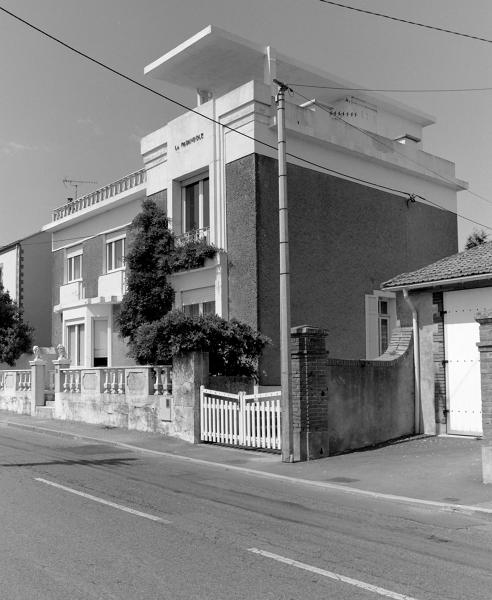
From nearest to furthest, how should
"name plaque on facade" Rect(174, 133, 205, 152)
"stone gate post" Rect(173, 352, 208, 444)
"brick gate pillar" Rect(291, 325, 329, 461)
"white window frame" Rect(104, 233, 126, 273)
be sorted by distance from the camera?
"brick gate pillar" Rect(291, 325, 329, 461) → "stone gate post" Rect(173, 352, 208, 444) → "name plaque on facade" Rect(174, 133, 205, 152) → "white window frame" Rect(104, 233, 126, 273)

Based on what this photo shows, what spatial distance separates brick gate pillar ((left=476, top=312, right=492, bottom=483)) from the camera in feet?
32.6

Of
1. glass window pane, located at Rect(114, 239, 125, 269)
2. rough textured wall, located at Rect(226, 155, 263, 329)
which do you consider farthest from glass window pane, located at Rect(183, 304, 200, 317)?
glass window pane, located at Rect(114, 239, 125, 269)

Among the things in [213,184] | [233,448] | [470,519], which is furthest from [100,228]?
[470,519]

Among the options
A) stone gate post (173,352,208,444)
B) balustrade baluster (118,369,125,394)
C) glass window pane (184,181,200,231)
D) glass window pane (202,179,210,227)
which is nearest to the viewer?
stone gate post (173,352,208,444)

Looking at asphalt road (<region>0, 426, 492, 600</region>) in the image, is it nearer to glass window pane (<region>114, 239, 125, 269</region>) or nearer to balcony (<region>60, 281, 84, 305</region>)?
glass window pane (<region>114, 239, 125, 269</region>)

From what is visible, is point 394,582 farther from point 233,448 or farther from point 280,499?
point 233,448

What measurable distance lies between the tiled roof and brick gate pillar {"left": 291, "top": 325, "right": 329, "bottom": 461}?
3396 mm

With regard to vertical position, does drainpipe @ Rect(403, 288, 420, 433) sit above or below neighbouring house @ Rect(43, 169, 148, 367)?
below

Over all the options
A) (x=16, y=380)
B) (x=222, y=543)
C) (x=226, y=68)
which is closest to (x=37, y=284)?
(x=16, y=380)

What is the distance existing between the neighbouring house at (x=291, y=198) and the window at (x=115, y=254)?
4.05 m

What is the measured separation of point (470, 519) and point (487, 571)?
2.38 m

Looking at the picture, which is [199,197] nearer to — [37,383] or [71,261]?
[37,383]

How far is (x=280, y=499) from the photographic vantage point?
30.4ft

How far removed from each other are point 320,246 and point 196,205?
14.5ft
